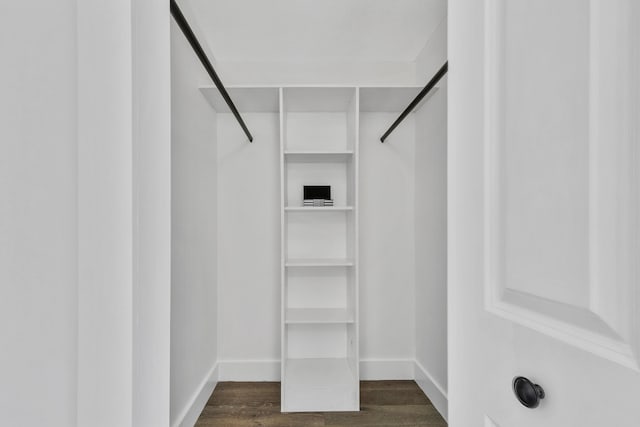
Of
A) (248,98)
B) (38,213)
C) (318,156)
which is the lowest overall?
(38,213)

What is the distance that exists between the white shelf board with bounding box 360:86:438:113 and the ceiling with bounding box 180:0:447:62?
14.2 inches

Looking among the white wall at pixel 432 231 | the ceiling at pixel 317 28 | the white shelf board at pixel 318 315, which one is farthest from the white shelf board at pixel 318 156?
the white shelf board at pixel 318 315

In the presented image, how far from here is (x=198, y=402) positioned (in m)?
2.06

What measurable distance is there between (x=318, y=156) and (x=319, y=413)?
1.57m

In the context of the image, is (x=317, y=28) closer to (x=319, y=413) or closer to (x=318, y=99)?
(x=318, y=99)

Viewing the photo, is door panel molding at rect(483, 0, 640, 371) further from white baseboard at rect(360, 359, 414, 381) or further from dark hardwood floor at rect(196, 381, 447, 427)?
white baseboard at rect(360, 359, 414, 381)

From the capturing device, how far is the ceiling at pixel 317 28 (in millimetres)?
1992

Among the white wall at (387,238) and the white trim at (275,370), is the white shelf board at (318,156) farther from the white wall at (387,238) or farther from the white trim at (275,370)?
the white trim at (275,370)

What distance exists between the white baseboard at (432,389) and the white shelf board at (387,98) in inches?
69.1

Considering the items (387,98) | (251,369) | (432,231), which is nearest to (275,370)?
(251,369)

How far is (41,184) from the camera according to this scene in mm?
460

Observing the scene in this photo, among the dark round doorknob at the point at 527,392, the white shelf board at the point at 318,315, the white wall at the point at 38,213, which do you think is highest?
the white wall at the point at 38,213

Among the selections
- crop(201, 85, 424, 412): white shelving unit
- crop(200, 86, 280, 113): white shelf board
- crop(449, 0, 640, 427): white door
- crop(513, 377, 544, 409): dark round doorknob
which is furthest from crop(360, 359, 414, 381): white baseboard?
crop(513, 377, 544, 409): dark round doorknob

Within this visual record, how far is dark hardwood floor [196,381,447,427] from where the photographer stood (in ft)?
6.65
